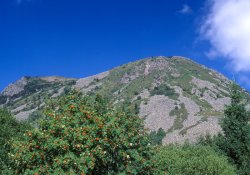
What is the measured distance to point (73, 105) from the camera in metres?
28.7

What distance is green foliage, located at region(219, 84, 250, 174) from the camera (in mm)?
59812

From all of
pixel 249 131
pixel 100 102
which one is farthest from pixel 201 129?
pixel 100 102

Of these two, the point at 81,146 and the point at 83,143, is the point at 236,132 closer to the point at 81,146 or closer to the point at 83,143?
the point at 83,143

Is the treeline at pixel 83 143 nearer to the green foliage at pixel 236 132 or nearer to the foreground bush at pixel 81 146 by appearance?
the foreground bush at pixel 81 146

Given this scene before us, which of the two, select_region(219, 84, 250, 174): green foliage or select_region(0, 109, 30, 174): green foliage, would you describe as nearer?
select_region(0, 109, 30, 174): green foliage

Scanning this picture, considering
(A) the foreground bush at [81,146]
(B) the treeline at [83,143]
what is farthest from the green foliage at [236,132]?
(A) the foreground bush at [81,146]

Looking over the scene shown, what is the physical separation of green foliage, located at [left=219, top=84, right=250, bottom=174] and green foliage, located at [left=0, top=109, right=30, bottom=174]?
30.5 m

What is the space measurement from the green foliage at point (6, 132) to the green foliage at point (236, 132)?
30.5 m

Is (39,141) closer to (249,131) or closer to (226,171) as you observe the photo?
(226,171)

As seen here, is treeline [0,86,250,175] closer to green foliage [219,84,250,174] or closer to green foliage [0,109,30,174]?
green foliage [0,109,30,174]

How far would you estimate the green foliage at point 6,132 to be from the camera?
4369 cm

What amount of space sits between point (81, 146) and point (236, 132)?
40.8 meters

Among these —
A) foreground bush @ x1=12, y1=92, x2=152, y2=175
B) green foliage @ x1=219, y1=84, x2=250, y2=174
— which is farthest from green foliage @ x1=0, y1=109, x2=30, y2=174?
green foliage @ x1=219, y1=84, x2=250, y2=174

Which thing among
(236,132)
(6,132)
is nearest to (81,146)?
(6,132)
